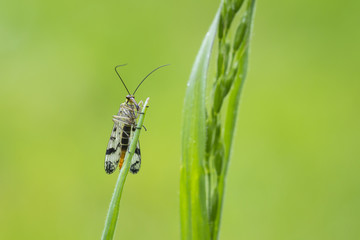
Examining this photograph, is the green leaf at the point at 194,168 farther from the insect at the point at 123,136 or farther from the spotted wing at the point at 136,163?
the spotted wing at the point at 136,163

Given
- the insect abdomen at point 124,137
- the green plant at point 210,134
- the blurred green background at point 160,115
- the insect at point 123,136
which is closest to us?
the green plant at point 210,134

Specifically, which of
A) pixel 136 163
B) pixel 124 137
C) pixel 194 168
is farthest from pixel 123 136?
pixel 194 168

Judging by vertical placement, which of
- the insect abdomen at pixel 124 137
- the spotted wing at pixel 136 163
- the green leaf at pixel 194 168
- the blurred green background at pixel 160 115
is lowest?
the green leaf at pixel 194 168

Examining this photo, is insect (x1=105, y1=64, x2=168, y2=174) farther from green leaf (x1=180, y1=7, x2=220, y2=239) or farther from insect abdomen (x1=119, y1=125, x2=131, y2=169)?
green leaf (x1=180, y1=7, x2=220, y2=239)

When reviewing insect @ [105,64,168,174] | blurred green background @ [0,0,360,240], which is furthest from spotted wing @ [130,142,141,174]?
blurred green background @ [0,0,360,240]

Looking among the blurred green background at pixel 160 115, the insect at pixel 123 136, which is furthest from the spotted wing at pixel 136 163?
the blurred green background at pixel 160 115

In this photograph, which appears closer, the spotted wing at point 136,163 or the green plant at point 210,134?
the green plant at point 210,134

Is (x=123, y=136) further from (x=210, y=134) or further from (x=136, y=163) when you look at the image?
(x=210, y=134)

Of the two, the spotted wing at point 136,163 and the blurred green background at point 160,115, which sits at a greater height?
the blurred green background at point 160,115
